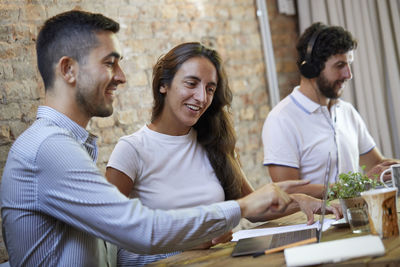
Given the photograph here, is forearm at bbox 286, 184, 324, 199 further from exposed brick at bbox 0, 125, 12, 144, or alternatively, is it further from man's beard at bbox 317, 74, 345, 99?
exposed brick at bbox 0, 125, 12, 144

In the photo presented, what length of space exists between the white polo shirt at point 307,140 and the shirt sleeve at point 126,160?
79 cm

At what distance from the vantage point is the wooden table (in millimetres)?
1143

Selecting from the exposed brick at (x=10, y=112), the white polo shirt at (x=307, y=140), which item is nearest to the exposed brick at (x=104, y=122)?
the exposed brick at (x=10, y=112)

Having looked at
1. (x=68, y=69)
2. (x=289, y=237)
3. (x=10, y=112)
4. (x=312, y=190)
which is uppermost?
(x=68, y=69)

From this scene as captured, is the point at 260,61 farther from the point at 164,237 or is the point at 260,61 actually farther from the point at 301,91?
the point at 164,237

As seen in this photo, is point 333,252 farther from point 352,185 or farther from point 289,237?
point 352,185

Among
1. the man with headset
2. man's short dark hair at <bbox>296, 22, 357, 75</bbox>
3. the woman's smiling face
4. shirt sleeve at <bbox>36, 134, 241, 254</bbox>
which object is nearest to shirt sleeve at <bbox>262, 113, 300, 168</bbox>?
the man with headset

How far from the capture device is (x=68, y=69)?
1.44 meters

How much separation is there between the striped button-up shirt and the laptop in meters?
0.11

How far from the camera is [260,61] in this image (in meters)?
3.81

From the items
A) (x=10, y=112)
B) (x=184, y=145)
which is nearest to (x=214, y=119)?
(x=184, y=145)

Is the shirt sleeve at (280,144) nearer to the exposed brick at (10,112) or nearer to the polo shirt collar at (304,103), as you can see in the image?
the polo shirt collar at (304,103)

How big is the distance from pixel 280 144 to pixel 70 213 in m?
1.43

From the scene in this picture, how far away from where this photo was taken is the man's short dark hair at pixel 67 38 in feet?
4.74
